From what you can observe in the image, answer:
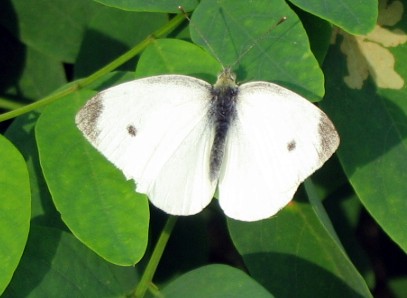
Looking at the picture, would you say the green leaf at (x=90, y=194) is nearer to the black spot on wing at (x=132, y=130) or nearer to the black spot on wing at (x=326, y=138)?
the black spot on wing at (x=132, y=130)

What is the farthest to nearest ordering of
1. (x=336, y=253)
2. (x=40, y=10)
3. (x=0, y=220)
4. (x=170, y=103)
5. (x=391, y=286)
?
(x=391, y=286)
(x=40, y=10)
(x=336, y=253)
(x=170, y=103)
(x=0, y=220)

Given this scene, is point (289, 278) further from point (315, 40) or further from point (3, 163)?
point (3, 163)

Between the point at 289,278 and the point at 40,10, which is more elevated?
the point at 40,10

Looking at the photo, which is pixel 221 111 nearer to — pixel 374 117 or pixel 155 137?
pixel 155 137

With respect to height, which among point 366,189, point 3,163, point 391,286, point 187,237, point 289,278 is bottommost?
point 391,286

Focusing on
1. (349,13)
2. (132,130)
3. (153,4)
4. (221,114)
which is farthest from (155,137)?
(349,13)

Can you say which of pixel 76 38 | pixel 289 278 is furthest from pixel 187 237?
pixel 76 38
